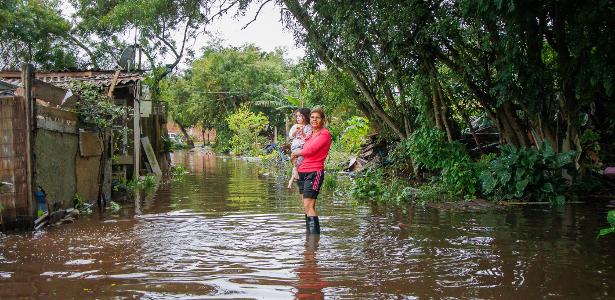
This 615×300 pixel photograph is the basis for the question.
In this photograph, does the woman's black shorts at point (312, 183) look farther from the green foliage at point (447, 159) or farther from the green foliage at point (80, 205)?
the green foliage at point (447, 159)

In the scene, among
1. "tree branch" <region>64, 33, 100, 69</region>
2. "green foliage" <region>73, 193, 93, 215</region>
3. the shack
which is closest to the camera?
the shack

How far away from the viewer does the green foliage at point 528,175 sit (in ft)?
37.0

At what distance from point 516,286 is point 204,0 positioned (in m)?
12.1

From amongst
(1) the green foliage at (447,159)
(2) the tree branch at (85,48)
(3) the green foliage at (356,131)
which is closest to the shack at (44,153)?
(1) the green foliage at (447,159)

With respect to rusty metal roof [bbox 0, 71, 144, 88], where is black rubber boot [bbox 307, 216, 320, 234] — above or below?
below

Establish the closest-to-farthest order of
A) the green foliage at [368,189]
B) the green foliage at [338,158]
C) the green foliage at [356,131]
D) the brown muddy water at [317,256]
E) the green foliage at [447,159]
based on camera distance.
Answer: the brown muddy water at [317,256], the green foliage at [447,159], the green foliage at [368,189], the green foliage at [356,131], the green foliage at [338,158]

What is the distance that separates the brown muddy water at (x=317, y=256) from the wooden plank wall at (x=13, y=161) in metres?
0.38

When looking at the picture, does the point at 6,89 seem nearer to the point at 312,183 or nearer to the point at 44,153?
the point at 44,153

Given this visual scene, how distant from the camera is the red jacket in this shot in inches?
295

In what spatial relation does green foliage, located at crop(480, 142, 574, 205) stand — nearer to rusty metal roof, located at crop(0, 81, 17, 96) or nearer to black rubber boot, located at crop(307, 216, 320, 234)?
black rubber boot, located at crop(307, 216, 320, 234)

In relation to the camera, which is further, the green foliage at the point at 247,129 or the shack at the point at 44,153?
the green foliage at the point at 247,129

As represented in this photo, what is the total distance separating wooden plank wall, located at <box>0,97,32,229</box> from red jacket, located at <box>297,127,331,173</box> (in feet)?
12.6

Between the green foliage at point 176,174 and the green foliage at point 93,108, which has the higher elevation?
the green foliage at point 93,108

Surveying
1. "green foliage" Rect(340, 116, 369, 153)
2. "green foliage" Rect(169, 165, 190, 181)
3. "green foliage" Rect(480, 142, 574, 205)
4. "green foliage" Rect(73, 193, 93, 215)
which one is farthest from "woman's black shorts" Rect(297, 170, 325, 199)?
"green foliage" Rect(340, 116, 369, 153)
